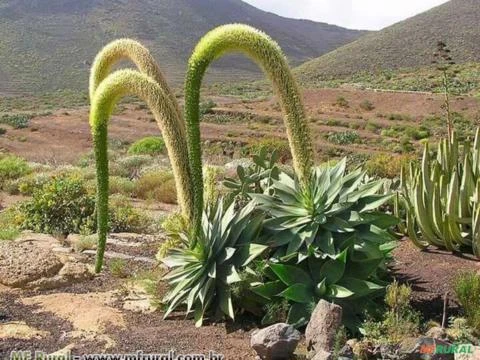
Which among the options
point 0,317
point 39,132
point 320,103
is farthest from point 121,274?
point 320,103

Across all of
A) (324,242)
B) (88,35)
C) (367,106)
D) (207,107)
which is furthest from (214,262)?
(88,35)

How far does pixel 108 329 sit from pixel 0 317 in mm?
992

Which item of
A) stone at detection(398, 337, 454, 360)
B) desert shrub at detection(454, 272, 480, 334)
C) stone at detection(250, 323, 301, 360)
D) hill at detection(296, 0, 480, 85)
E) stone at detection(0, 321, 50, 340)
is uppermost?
hill at detection(296, 0, 480, 85)

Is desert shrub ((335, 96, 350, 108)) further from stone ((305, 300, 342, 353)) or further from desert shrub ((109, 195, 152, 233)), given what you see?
stone ((305, 300, 342, 353))

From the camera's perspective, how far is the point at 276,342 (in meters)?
3.55

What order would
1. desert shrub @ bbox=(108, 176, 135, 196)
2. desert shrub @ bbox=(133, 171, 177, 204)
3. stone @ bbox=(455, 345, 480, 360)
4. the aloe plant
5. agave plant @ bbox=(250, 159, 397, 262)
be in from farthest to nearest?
desert shrub @ bbox=(108, 176, 135, 196), desert shrub @ bbox=(133, 171, 177, 204), the aloe plant, agave plant @ bbox=(250, 159, 397, 262), stone @ bbox=(455, 345, 480, 360)

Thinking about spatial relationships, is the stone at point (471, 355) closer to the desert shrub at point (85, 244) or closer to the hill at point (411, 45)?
the desert shrub at point (85, 244)

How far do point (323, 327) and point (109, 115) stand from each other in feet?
6.01

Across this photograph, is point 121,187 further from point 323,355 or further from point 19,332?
point 323,355

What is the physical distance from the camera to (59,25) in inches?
3903

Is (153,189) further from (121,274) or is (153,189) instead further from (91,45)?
(91,45)

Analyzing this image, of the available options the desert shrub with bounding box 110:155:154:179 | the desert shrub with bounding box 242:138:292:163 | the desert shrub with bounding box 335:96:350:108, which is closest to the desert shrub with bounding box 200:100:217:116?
the desert shrub with bounding box 335:96:350:108

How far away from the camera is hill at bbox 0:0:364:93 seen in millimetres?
79625

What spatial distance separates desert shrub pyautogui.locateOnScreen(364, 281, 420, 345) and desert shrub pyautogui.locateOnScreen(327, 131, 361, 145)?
23.0m
